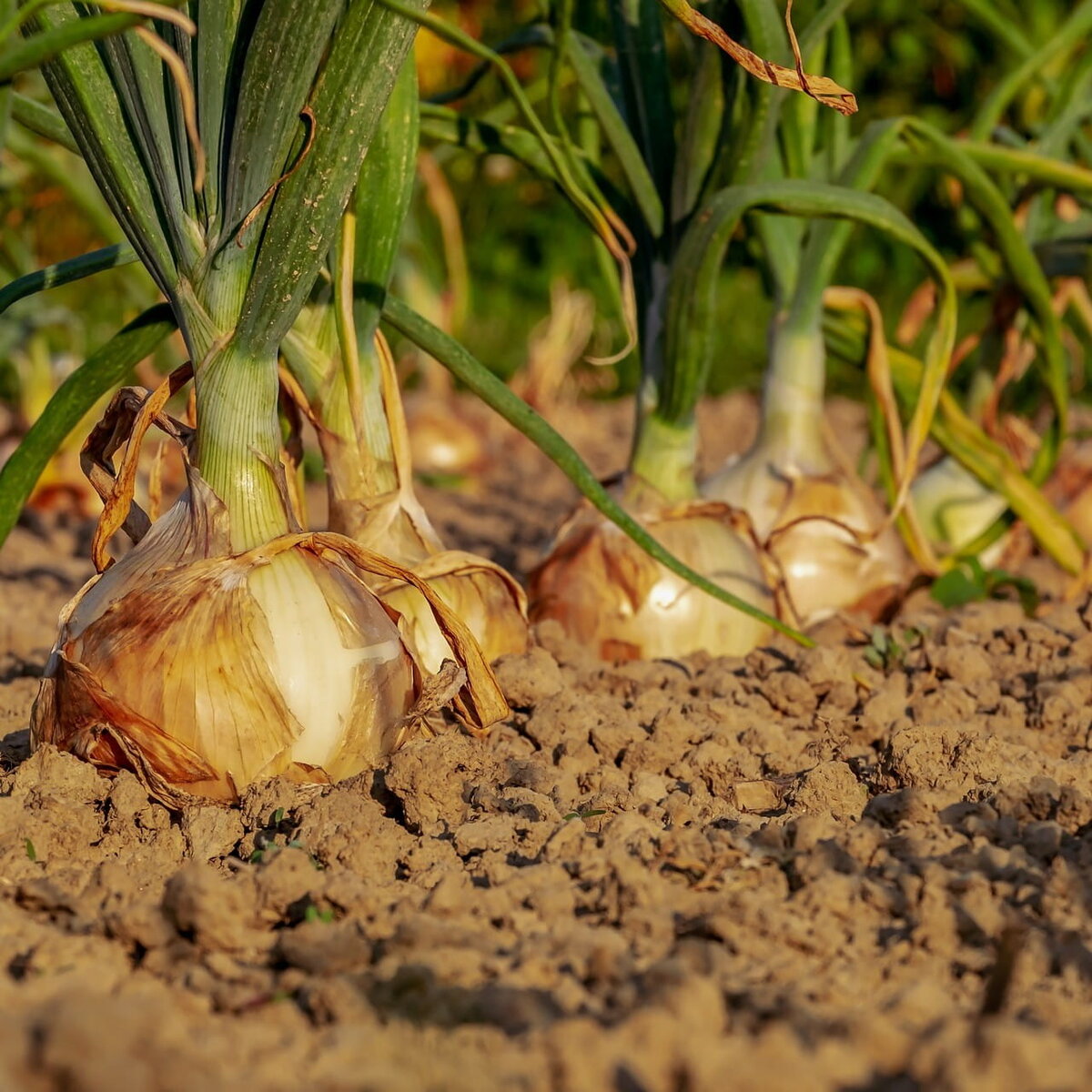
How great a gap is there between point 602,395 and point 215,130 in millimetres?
3207

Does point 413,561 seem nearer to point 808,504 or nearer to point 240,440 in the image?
point 240,440

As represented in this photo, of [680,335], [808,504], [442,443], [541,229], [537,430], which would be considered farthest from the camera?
[541,229]

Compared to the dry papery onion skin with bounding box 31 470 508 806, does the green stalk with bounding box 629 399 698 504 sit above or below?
above

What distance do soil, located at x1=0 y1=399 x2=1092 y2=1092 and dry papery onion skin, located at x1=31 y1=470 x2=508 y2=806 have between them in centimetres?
3

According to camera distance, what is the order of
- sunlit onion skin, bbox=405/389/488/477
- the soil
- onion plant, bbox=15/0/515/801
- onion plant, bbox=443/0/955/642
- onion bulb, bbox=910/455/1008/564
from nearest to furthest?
the soil
onion plant, bbox=15/0/515/801
onion plant, bbox=443/0/955/642
onion bulb, bbox=910/455/1008/564
sunlit onion skin, bbox=405/389/488/477

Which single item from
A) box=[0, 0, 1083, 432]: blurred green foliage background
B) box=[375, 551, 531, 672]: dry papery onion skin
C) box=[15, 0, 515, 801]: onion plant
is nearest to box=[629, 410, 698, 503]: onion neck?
box=[375, 551, 531, 672]: dry papery onion skin

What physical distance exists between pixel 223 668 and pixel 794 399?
100 cm

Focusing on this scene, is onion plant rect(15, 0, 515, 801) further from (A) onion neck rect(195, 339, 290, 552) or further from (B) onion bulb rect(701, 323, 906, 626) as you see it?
(B) onion bulb rect(701, 323, 906, 626)

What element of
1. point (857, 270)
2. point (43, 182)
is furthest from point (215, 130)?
point (857, 270)

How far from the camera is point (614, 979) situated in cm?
84

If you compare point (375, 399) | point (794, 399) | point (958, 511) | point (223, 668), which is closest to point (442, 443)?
point (958, 511)

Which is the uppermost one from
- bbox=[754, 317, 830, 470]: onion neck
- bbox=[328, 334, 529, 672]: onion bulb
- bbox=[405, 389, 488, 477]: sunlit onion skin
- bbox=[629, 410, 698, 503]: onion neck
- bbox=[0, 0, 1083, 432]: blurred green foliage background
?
bbox=[0, 0, 1083, 432]: blurred green foliage background

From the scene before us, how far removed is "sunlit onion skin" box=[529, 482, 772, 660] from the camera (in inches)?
66.2

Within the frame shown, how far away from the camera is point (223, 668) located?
116 cm
